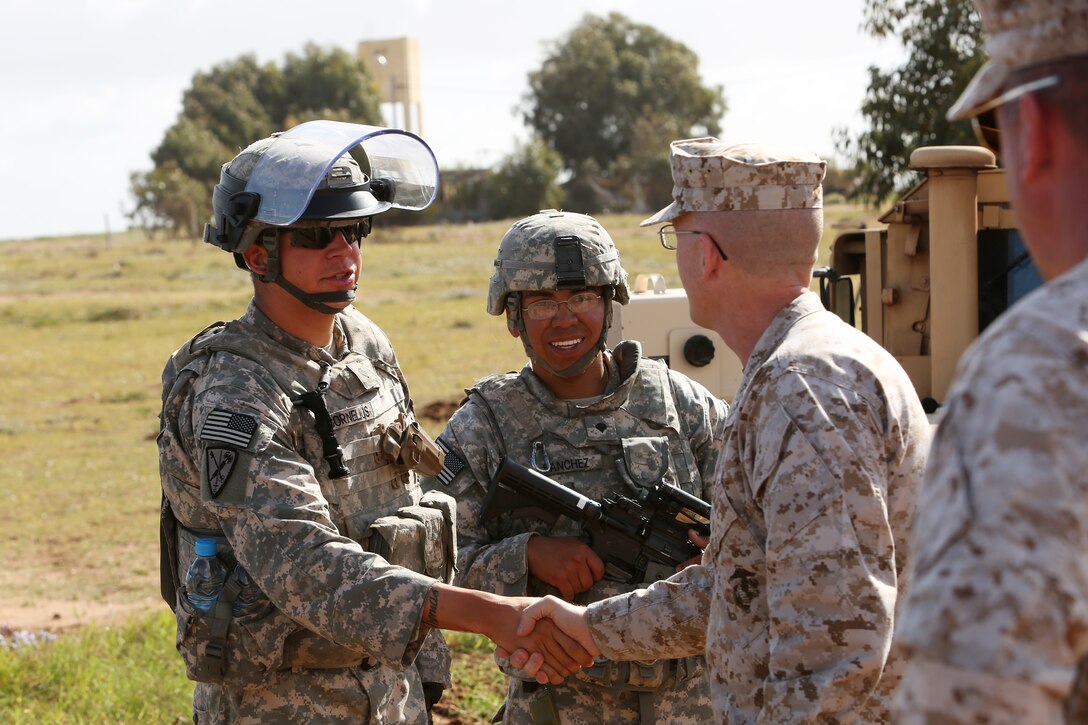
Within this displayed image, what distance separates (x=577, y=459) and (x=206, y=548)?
3.74 ft

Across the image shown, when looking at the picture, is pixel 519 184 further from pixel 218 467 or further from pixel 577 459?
pixel 218 467

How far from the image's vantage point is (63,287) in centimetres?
3050

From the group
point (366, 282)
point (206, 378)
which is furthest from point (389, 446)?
point (366, 282)

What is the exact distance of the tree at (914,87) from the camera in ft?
38.8

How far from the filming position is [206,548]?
316cm

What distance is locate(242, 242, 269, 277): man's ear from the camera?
3.37 metres

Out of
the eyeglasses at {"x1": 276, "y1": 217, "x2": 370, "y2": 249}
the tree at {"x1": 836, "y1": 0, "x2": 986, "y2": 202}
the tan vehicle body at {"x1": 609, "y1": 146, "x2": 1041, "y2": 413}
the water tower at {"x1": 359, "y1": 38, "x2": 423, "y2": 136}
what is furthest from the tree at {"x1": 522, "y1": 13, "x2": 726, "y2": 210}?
the eyeglasses at {"x1": 276, "y1": 217, "x2": 370, "y2": 249}

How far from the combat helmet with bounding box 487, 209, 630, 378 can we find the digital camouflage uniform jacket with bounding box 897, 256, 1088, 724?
247 cm

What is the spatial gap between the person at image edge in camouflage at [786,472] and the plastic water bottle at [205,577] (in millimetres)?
1099

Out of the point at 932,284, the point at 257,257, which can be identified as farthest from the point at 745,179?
the point at 932,284

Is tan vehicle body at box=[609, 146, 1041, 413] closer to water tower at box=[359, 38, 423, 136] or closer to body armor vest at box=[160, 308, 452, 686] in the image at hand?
body armor vest at box=[160, 308, 452, 686]

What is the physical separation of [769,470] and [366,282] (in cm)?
2530

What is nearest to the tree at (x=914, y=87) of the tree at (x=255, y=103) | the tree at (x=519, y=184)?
the tree at (x=519, y=184)

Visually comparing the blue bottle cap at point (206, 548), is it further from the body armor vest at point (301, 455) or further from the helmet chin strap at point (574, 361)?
the helmet chin strap at point (574, 361)
